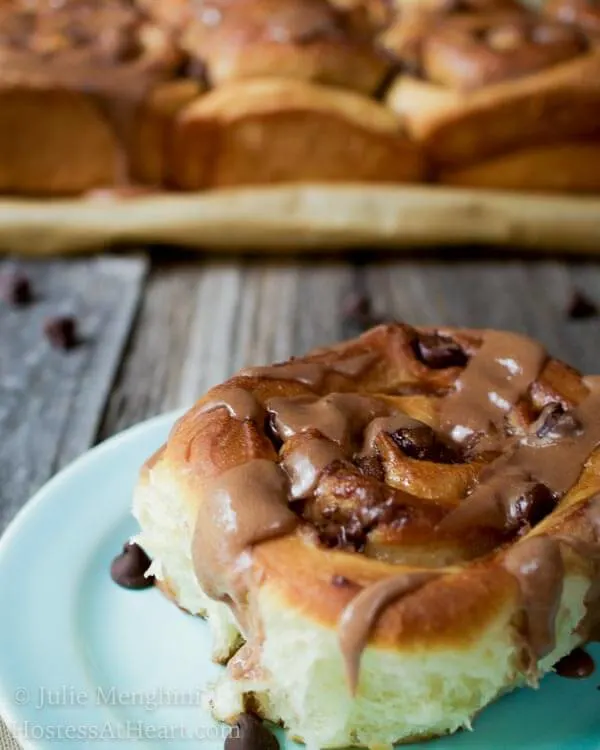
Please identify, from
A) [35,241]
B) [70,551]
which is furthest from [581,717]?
[35,241]

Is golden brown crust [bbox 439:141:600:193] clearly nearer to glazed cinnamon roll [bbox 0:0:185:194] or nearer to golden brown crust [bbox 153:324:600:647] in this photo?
glazed cinnamon roll [bbox 0:0:185:194]

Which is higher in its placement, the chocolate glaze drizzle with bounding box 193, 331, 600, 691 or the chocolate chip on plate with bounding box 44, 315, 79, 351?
the chocolate glaze drizzle with bounding box 193, 331, 600, 691

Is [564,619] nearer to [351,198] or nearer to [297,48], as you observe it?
[351,198]

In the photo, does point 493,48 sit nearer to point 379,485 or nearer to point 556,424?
point 556,424

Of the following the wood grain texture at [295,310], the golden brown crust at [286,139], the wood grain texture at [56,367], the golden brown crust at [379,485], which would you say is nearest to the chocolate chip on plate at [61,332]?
the wood grain texture at [56,367]

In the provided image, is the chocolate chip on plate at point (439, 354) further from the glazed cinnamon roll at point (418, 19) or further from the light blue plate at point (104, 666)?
the glazed cinnamon roll at point (418, 19)

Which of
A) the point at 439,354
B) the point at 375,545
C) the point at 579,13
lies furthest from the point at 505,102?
the point at 375,545

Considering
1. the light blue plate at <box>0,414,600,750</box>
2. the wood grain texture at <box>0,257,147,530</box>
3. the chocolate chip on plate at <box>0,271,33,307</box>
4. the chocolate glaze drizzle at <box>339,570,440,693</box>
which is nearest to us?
the chocolate glaze drizzle at <box>339,570,440,693</box>

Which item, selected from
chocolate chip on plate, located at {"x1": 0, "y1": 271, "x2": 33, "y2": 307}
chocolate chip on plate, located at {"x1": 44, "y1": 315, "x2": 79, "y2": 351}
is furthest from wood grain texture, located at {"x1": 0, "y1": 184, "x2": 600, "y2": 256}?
chocolate chip on plate, located at {"x1": 44, "y1": 315, "x2": 79, "y2": 351}
